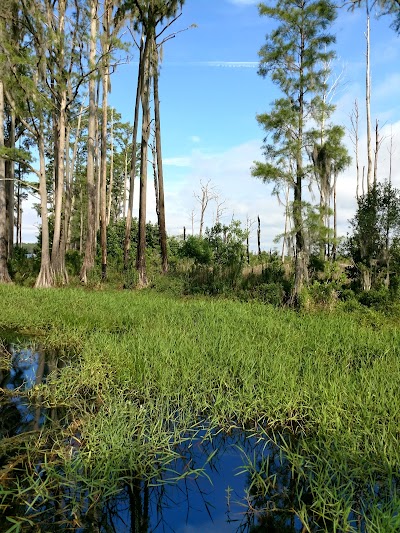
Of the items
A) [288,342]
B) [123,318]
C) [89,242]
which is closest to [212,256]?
[89,242]

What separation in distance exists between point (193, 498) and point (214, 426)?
0.77m

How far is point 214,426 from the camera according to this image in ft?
11.6

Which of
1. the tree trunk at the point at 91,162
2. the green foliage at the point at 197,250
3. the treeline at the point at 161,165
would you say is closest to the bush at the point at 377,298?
the treeline at the point at 161,165

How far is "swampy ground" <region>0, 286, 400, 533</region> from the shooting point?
2.55m

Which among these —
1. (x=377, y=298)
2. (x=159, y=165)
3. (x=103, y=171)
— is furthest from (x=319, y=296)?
(x=103, y=171)

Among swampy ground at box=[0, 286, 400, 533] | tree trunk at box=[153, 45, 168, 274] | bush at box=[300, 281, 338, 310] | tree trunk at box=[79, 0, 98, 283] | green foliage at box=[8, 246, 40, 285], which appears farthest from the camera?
tree trunk at box=[153, 45, 168, 274]

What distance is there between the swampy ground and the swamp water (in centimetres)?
1

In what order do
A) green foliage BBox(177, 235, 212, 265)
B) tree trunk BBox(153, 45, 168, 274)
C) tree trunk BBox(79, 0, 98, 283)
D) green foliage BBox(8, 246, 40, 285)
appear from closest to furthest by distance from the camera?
tree trunk BBox(79, 0, 98, 283), green foliage BBox(8, 246, 40, 285), tree trunk BBox(153, 45, 168, 274), green foliage BBox(177, 235, 212, 265)

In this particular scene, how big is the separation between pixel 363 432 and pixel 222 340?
288cm

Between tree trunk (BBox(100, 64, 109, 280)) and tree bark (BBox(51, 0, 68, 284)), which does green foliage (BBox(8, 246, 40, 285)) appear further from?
tree trunk (BBox(100, 64, 109, 280))

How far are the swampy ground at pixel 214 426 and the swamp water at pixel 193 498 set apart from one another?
1 cm

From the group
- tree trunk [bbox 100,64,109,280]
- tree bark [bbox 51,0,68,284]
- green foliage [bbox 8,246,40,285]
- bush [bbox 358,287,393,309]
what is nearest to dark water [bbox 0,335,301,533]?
bush [bbox 358,287,393,309]

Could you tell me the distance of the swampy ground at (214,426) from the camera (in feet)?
8.38

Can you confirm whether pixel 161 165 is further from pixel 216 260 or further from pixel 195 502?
pixel 195 502
